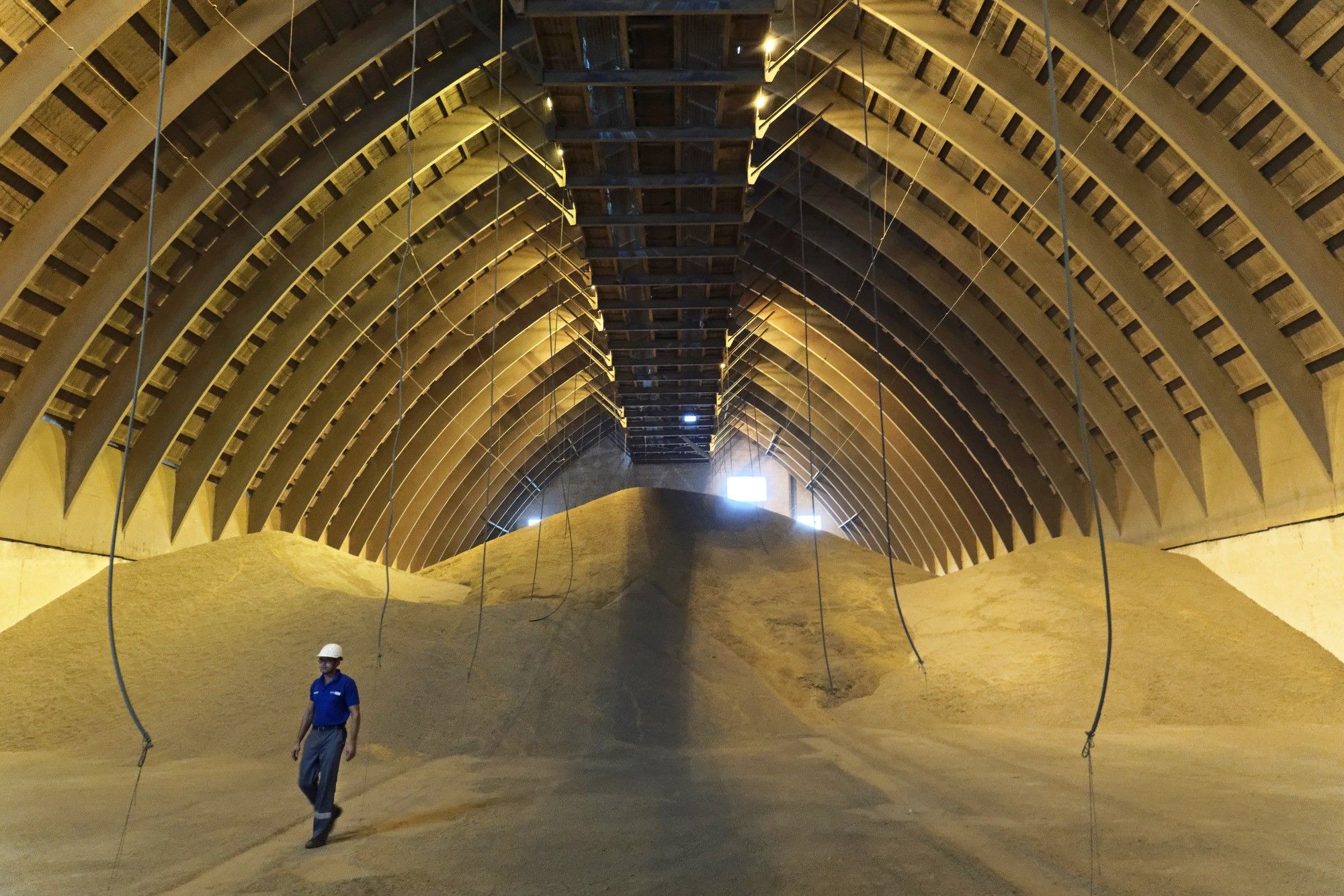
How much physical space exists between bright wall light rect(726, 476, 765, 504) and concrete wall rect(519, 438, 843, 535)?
207 mm

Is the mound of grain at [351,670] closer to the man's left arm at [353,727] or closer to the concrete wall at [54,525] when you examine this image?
the concrete wall at [54,525]

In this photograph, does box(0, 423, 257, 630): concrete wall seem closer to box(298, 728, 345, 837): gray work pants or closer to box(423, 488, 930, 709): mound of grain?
box(423, 488, 930, 709): mound of grain

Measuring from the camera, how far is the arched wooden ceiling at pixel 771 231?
1327 cm

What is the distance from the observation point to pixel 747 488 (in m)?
46.0

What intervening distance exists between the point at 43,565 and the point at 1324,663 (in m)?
21.4

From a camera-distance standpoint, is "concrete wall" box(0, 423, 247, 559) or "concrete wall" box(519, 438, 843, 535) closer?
"concrete wall" box(0, 423, 247, 559)

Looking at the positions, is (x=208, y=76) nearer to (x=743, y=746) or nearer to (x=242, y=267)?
(x=242, y=267)

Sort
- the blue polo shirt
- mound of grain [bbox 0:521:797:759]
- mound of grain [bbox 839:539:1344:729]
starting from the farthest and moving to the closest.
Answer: mound of grain [bbox 839:539:1344:729], mound of grain [bbox 0:521:797:759], the blue polo shirt

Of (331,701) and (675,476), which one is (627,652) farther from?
(675,476)

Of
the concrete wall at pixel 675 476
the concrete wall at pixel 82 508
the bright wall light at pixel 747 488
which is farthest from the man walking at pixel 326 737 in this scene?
the bright wall light at pixel 747 488

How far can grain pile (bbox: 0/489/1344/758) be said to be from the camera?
38.1 feet

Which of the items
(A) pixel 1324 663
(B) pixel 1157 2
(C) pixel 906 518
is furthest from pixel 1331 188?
(C) pixel 906 518

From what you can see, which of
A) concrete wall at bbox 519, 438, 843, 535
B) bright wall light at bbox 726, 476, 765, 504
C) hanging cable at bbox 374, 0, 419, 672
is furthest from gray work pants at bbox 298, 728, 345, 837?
bright wall light at bbox 726, 476, 765, 504

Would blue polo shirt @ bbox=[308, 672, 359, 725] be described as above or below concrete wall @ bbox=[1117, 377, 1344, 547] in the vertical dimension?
below
